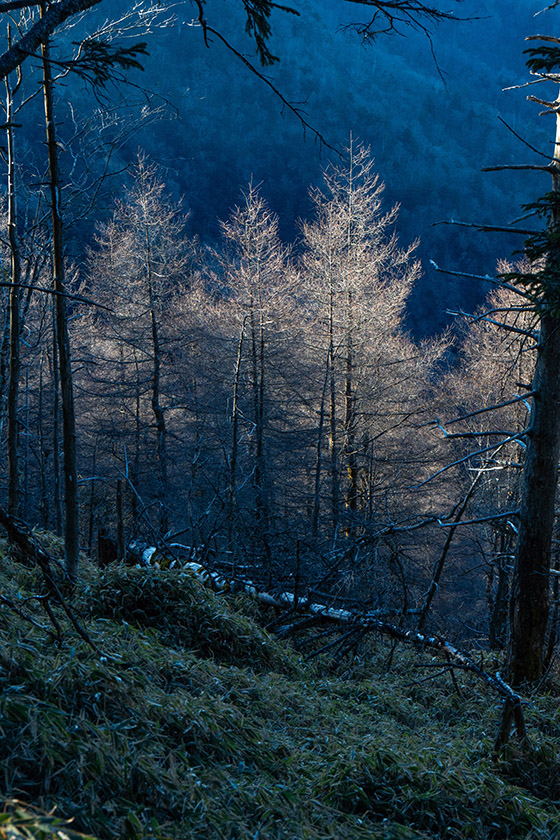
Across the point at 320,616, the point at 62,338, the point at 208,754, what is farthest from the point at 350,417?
the point at 208,754

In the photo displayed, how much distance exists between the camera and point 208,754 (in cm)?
250

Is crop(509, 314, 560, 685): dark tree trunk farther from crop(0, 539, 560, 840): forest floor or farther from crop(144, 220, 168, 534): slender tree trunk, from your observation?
crop(144, 220, 168, 534): slender tree trunk

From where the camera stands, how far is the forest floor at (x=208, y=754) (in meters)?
1.84

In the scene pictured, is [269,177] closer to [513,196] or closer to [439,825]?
[513,196]

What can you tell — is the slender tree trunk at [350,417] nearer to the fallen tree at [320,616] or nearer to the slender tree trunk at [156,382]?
the slender tree trunk at [156,382]

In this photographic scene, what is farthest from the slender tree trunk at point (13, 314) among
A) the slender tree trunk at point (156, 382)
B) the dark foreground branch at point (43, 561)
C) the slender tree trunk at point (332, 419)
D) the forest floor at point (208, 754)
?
the slender tree trunk at point (156, 382)

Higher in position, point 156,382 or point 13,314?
point 156,382

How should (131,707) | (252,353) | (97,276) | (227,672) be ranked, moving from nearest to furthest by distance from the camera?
(131,707) → (227,672) → (252,353) → (97,276)

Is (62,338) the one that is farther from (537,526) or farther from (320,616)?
(537,526)

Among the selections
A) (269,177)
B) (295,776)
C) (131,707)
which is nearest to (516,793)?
(295,776)

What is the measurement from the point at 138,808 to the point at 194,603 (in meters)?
2.85

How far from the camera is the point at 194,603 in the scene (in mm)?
4672

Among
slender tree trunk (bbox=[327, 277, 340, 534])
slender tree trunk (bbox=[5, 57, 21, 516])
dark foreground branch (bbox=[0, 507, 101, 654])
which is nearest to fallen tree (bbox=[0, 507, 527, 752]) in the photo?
slender tree trunk (bbox=[5, 57, 21, 516])

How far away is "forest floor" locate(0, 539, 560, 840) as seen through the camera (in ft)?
6.04
